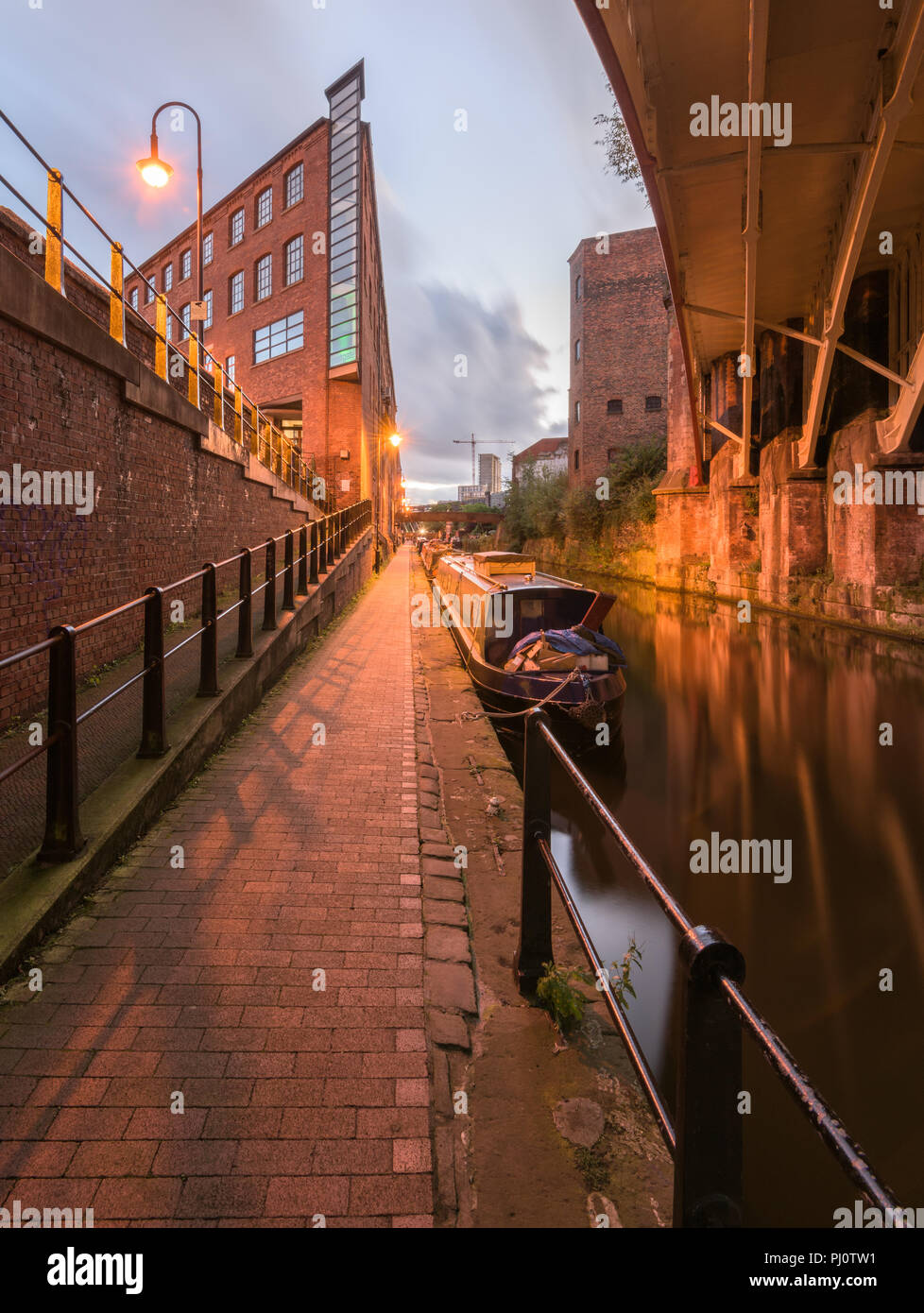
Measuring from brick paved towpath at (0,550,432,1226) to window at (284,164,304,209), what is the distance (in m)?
28.6

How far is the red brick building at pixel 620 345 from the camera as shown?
40.6 metres

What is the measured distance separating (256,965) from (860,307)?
17201 millimetres

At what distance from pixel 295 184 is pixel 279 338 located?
536 cm

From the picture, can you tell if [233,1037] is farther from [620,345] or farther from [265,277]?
[620,345]

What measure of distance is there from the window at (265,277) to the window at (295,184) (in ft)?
7.08

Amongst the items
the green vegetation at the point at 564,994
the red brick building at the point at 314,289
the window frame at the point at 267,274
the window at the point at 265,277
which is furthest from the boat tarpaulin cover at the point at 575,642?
the window at the point at 265,277

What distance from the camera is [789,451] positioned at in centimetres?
1667

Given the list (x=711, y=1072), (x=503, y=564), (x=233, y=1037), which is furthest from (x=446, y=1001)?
(x=503, y=564)

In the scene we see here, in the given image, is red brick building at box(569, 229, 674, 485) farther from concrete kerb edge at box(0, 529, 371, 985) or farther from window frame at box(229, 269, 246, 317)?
concrete kerb edge at box(0, 529, 371, 985)

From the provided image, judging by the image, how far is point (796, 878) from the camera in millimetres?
5762

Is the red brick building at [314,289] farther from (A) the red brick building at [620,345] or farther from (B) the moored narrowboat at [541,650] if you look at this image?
(B) the moored narrowboat at [541,650]

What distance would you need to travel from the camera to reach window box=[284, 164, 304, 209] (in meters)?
26.4

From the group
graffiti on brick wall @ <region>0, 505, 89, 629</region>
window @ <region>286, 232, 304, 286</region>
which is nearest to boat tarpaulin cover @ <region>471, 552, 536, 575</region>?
graffiti on brick wall @ <region>0, 505, 89, 629</region>
